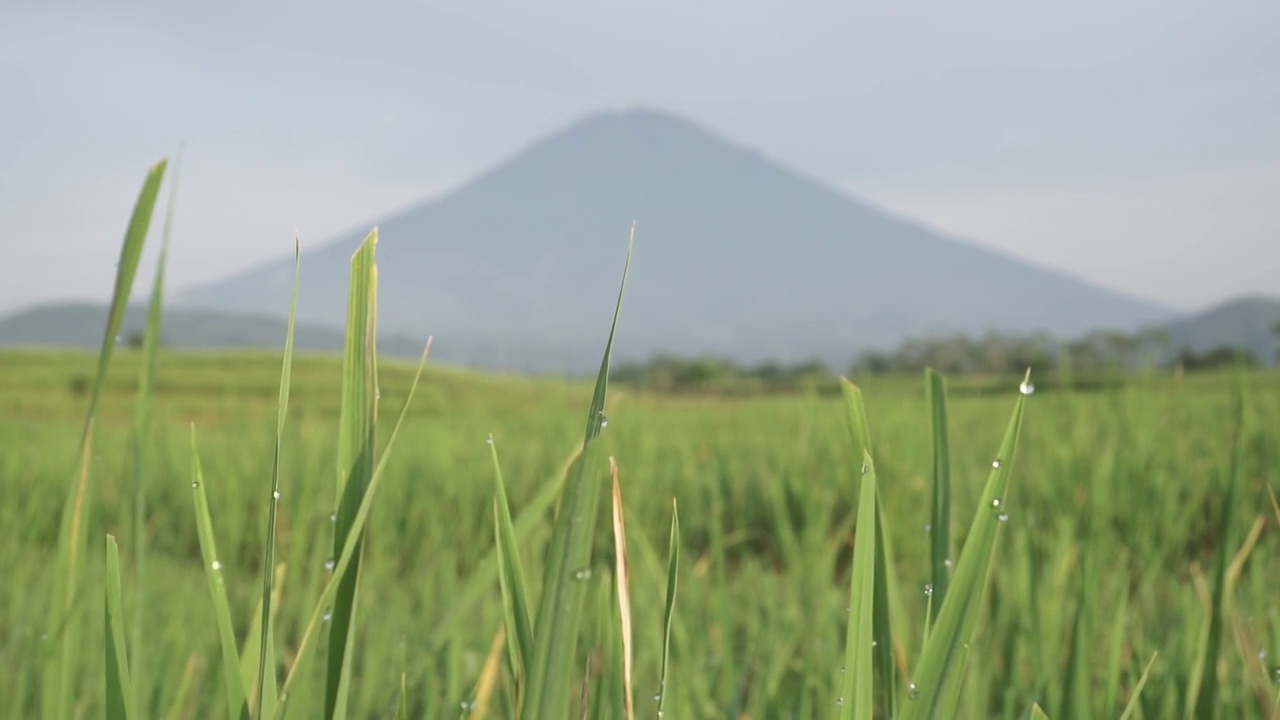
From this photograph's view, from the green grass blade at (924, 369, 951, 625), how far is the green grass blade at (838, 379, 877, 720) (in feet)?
0.11

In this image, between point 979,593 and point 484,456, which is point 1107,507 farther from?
point 484,456

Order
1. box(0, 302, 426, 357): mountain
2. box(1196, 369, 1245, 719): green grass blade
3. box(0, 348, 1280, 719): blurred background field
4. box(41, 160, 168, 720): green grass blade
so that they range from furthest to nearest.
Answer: box(0, 302, 426, 357): mountain → box(0, 348, 1280, 719): blurred background field → box(1196, 369, 1245, 719): green grass blade → box(41, 160, 168, 720): green grass blade

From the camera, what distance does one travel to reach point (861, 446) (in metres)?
0.31

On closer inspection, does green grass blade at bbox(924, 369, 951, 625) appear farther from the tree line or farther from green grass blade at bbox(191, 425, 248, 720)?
green grass blade at bbox(191, 425, 248, 720)

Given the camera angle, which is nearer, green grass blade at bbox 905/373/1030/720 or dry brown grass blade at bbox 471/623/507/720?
green grass blade at bbox 905/373/1030/720

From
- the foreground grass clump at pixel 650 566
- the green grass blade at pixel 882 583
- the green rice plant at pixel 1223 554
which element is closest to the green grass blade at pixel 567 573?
the foreground grass clump at pixel 650 566

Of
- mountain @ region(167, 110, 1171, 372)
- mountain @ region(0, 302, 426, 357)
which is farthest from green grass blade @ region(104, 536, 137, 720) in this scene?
mountain @ region(167, 110, 1171, 372)

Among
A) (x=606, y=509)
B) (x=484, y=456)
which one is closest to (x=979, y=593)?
(x=606, y=509)

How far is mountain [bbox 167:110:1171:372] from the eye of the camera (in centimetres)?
11075

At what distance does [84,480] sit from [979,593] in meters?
0.31

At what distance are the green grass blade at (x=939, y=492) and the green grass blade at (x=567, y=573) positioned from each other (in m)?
0.13

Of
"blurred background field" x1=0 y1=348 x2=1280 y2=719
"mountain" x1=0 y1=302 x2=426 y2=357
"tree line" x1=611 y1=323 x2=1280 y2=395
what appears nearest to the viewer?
"blurred background field" x1=0 y1=348 x2=1280 y2=719

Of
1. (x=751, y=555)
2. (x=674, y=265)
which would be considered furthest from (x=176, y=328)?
(x=751, y=555)

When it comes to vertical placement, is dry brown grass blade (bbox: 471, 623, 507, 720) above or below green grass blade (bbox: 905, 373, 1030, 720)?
below
